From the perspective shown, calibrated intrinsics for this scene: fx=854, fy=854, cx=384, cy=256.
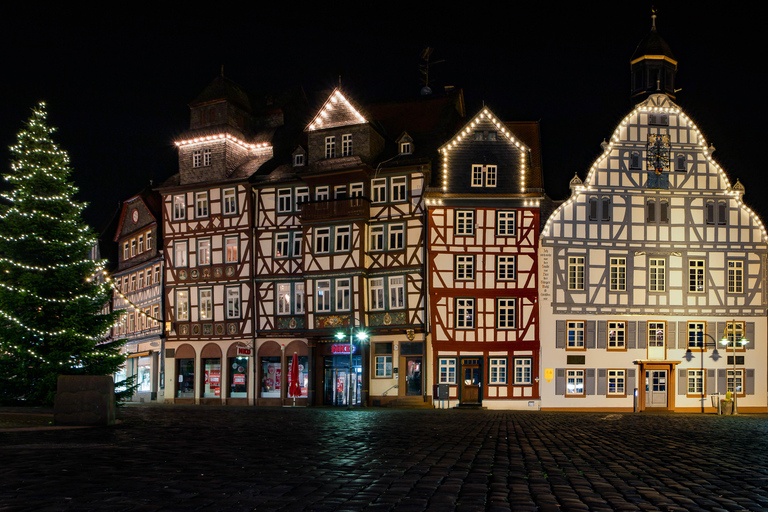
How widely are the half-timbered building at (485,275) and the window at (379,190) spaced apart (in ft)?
8.82

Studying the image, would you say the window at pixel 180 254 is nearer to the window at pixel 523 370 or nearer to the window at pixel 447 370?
the window at pixel 447 370

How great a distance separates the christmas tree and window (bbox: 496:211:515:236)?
23302 mm

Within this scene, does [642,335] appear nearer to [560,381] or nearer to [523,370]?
[560,381]

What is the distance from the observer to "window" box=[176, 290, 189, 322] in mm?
50750

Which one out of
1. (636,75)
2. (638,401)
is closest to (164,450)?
(638,401)

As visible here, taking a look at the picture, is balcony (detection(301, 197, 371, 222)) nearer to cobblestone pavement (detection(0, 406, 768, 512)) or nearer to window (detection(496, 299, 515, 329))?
window (detection(496, 299, 515, 329))

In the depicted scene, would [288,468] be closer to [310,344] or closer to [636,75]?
[310,344]

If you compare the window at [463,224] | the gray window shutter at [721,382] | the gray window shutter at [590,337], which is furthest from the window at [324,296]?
the gray window shutter at [721,382]

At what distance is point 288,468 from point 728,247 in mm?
40284

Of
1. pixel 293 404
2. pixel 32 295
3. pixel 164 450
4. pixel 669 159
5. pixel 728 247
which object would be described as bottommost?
pixel 293 404

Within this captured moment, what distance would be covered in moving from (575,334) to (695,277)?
7.32 metres

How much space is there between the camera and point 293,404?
46094 millimetres

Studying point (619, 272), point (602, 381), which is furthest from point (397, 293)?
point (619, 272)

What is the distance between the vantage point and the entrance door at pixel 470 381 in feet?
145
